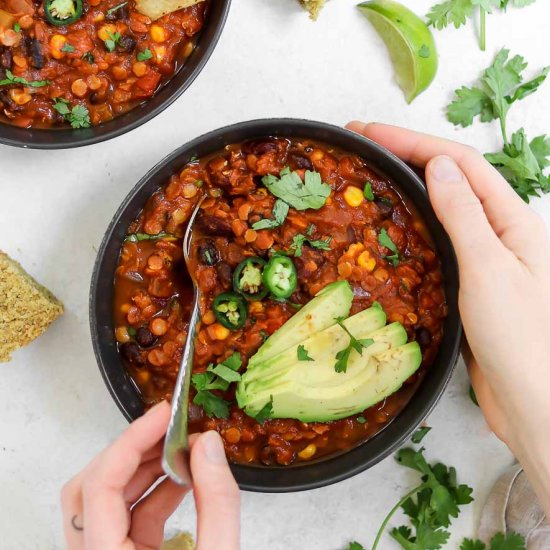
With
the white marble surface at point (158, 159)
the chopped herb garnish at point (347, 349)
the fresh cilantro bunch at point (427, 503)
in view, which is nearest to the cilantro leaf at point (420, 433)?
A: the fresh cilantro bunch at point (427, 503)

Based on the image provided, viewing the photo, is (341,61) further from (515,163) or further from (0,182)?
(0,182)

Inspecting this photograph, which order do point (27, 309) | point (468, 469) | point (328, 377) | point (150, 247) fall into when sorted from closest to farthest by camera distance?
point (328, 377) → point (150, 247) → point (27, 309) → point (468, 469)

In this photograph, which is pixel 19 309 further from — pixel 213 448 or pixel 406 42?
pixel 406 42

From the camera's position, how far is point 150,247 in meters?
3.90

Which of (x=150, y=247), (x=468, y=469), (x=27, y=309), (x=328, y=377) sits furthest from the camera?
(x=468, y=469)

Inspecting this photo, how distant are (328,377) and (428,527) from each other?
4.47 feet

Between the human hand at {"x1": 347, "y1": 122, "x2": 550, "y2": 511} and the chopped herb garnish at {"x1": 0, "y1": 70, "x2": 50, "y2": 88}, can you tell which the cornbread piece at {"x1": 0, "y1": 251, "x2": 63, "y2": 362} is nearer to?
the chopped herb garnish at {"x1": 0, "y1": 70, "x2": 50, "y2": 88}

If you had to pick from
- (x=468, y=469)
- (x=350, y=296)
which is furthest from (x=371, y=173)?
(x=468, y=469)

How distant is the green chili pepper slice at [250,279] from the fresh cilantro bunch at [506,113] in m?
1.51

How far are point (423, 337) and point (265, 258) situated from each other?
852 mm

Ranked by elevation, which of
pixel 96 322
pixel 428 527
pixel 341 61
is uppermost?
pixel 341 61

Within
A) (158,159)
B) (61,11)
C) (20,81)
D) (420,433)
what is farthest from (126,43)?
(420,433)

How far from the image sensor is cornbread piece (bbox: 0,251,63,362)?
4164 millimetres

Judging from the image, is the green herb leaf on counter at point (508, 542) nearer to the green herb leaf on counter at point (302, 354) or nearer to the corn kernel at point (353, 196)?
the green herb leaf on counter at point (302, 354)
